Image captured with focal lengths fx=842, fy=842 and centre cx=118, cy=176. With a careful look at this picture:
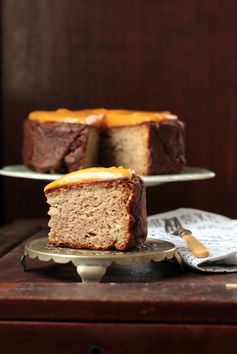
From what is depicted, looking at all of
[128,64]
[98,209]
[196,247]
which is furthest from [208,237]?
[128,64]

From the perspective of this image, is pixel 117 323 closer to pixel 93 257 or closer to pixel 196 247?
pixel 93 257

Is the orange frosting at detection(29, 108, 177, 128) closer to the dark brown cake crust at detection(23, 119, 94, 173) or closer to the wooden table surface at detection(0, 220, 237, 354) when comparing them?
the dark brown cake crust at detection(23, 119, 94, 173)

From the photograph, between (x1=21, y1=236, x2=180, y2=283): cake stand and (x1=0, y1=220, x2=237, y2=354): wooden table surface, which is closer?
(x1=0, y1=220, x2=237, y2=354): wooden table surface

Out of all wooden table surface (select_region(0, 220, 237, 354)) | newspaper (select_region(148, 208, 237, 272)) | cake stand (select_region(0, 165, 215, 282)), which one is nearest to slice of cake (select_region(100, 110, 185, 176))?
newspaper (select_region(148, 208, 237, 272))

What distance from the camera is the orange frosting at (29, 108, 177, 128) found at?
6.67 feet

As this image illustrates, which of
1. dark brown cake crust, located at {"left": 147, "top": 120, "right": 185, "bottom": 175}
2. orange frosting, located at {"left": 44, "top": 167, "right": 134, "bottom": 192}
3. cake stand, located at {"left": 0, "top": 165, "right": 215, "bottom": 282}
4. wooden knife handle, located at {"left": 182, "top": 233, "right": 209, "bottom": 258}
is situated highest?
orange frosting, located at {"left": 44, "top": 167, "right": 134, "bottom": 192}

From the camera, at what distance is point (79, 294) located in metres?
1.15

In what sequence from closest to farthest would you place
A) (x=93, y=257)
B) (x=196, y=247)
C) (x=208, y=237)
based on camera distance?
1. (x=93, y=257)
2. (x=196, y=247)
3. (x=208, y=237)

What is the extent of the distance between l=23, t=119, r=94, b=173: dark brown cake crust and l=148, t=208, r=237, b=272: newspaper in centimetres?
30

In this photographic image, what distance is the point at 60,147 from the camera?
2.01 meters

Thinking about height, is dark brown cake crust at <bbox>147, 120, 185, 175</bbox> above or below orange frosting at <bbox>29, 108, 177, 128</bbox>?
below

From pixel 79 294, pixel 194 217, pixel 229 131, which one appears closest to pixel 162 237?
pixel 194 217

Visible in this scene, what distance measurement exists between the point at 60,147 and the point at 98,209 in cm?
71

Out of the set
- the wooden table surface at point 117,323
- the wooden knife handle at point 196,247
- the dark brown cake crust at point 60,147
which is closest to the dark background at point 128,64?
the dark brown cake crust at point 60,147
